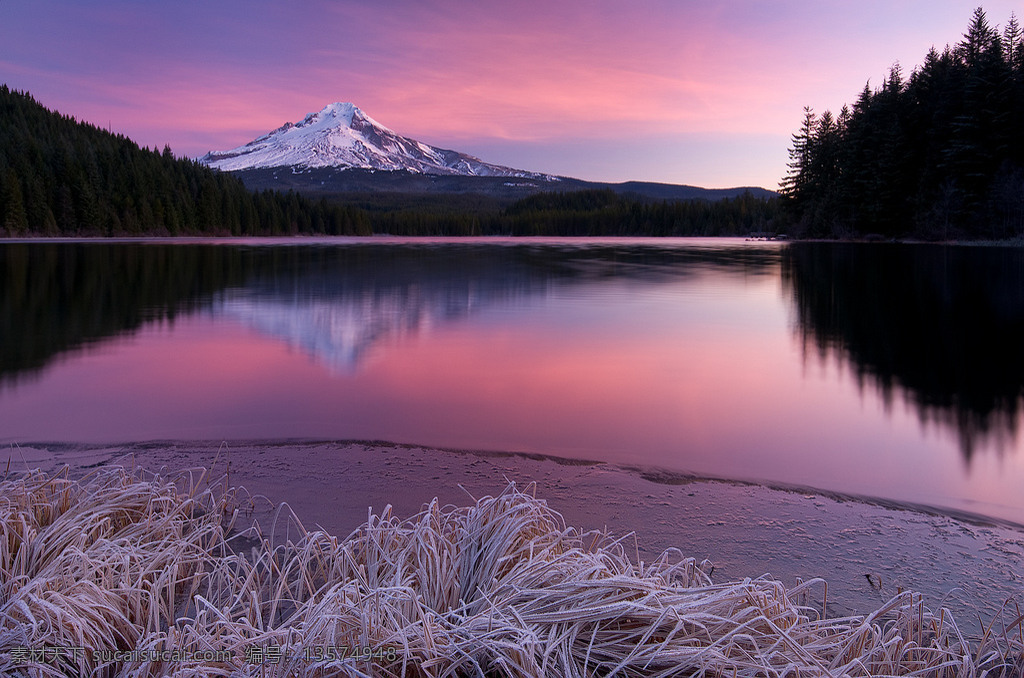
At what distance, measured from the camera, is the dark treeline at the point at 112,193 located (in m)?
61.7

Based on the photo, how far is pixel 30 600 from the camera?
2252 millimetres

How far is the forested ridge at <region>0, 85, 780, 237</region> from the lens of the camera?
209 ft

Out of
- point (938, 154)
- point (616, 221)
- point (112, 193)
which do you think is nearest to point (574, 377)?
point (938, 154)

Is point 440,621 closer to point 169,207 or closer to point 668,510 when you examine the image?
point 668,510

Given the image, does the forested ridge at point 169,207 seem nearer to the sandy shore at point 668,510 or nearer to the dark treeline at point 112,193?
the dark treeline at point 112,193

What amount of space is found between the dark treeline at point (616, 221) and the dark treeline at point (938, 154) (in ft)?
119

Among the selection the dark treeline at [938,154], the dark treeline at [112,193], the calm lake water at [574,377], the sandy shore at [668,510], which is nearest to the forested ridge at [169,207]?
the dark treeline at [112,193]

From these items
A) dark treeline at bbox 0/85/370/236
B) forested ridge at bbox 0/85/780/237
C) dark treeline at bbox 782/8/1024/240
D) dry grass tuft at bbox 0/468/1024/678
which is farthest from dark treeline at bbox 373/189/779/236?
dry grass tuft at bbox 0/468/1024/678

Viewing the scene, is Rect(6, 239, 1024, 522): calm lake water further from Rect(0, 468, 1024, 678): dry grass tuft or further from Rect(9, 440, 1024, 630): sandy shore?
Rect(0, 468, 1024, 678): dry grass tuft

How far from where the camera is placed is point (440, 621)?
7.19 feet

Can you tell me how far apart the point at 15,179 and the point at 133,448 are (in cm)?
6992

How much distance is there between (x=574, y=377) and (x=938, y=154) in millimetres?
45804

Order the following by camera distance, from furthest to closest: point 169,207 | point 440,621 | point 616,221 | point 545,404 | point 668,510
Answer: point 616,221 → point 169,207 → point 545,404 → point 668,510 → point 440,621

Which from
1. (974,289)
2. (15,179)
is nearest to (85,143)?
(15,179)
